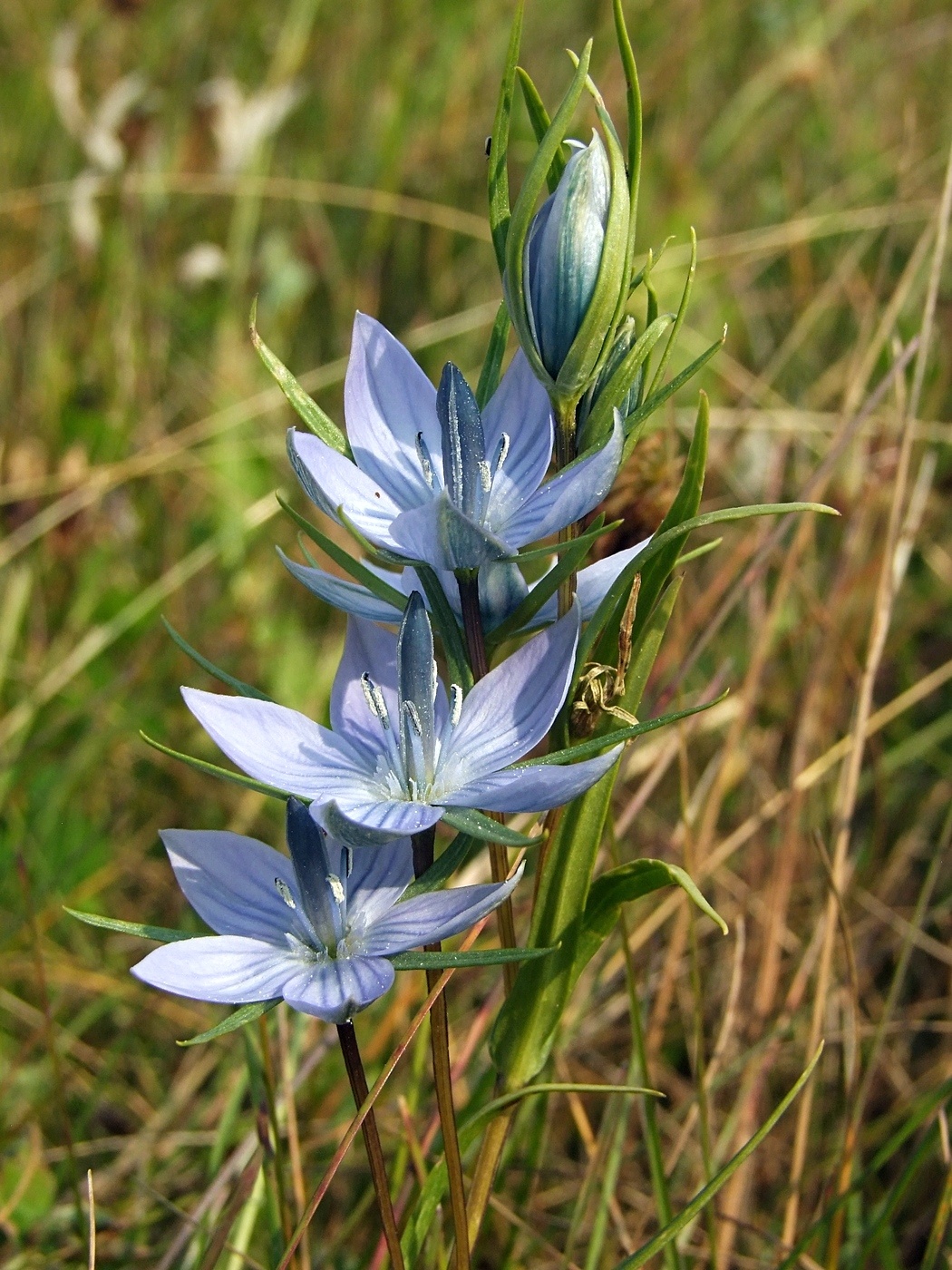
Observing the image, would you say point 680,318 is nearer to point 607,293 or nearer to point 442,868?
point 607,293

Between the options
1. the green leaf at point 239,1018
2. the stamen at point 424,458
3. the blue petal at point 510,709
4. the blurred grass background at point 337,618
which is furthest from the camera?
the blurred grass background at point 337,618

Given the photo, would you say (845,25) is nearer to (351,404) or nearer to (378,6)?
(378,6)

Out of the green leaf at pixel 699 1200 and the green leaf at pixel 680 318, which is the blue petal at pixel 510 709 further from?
the green leaf at pixel 699 1200

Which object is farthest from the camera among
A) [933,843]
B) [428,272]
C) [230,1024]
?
[428,272]

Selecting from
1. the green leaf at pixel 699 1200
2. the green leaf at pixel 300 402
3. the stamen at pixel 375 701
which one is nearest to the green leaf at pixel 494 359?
the green leaf at pixel 300 402

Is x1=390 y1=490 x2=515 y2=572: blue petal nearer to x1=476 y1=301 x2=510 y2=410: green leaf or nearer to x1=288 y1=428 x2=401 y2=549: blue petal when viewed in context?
x1=288 y1=428 x2=401 y2=549: blue petal

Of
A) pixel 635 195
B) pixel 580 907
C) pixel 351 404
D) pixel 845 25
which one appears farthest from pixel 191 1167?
pixel 845 25
